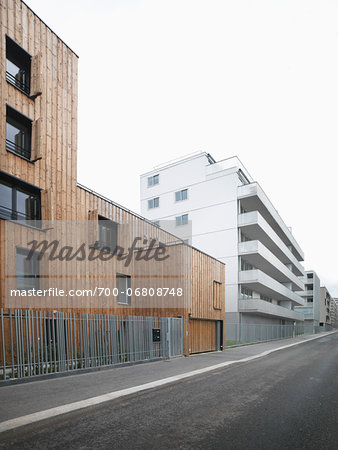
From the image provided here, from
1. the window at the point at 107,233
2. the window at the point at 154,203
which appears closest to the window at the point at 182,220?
the window at the point at 154,203

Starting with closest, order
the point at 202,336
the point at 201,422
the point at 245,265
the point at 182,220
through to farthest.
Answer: the point at 201,422 < the point at 202,336 < the point at 245,265 < the point at 182,220

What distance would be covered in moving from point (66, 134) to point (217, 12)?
9344 millimetres

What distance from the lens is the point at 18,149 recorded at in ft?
47.3

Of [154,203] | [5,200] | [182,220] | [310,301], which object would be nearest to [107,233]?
[5,200]

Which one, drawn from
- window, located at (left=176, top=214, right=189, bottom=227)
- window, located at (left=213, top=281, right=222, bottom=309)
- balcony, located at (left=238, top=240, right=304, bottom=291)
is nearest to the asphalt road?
window, located at (left=213, top=281, right=222, bottom=309)

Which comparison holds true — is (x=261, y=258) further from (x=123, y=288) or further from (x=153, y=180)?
(x=123, y=288)

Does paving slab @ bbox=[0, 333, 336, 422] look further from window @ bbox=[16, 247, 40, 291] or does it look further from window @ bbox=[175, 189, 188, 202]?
window @ bbox=[175, 189, 188, 202]

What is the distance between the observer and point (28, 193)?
14.4 m

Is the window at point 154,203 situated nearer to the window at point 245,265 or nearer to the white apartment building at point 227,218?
the white apartment building at point 227,218

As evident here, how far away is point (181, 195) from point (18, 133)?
990 inches

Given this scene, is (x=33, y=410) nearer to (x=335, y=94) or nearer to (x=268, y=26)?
(x=268, y=26)

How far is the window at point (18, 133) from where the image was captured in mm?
14117

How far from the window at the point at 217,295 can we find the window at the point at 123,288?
17.8 feet

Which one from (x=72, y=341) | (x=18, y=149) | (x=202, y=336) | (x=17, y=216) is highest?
(x=18, y=149)
